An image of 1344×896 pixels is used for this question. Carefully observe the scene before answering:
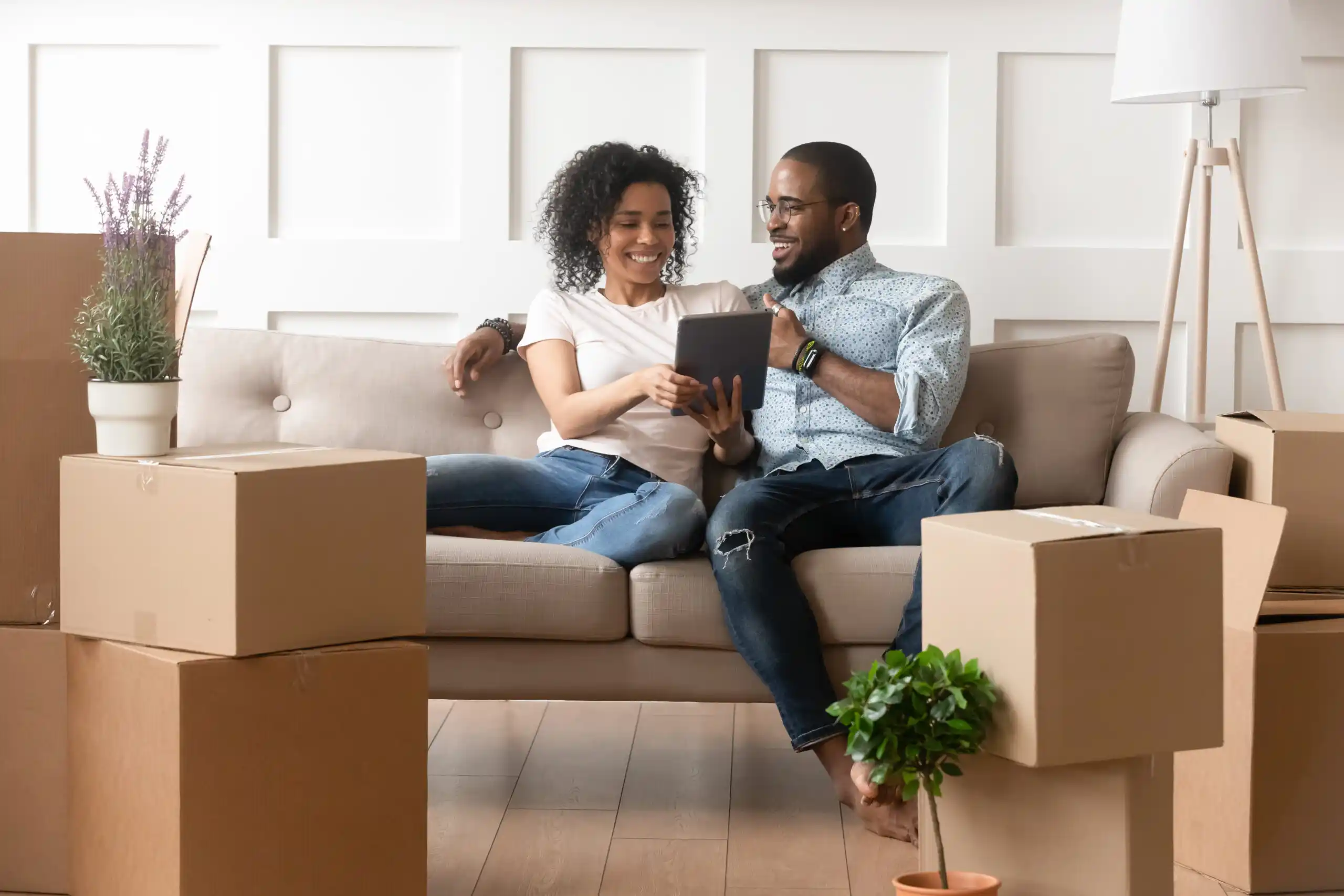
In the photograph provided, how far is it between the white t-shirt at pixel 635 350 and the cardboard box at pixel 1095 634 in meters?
0.91

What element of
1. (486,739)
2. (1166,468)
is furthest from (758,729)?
(1166,468)

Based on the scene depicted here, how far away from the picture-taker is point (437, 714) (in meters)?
2.75

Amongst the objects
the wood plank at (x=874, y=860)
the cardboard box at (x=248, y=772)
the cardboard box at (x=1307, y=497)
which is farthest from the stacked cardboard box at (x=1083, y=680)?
the cardboard box at (x=248, y=772)

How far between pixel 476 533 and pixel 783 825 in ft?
2.25

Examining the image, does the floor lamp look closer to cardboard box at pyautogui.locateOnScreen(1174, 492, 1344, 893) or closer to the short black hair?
the short black hair

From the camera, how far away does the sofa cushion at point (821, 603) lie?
2.04 metres

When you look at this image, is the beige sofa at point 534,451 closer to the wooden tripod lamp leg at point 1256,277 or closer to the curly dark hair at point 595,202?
the curly dark hair at point 595,202

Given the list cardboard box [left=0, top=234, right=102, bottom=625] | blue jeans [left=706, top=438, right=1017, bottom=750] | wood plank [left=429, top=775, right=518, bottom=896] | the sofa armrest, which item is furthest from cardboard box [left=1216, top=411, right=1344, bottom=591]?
cardboard box [left=0, top=234, right=102, bottom=625]

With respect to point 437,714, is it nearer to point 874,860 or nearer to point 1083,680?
point 874,860

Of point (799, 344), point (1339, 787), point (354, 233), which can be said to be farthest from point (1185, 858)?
point (354, 233)

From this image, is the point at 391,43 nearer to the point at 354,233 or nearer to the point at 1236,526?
the point at 354,233

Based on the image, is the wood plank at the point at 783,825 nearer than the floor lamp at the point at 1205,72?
Yes

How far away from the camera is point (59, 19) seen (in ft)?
9.68

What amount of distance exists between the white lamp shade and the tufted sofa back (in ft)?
1.64
